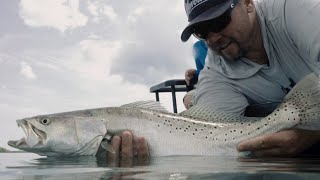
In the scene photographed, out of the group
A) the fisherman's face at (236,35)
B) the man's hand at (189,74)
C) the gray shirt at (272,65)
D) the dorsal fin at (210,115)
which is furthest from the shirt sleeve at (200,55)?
the dorsal fin at (210,115)

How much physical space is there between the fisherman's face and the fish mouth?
2204mm

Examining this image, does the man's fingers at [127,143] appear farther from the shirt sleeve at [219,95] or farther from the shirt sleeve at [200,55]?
the shirt sleeve at [200,55]

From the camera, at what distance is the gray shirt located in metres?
4.61

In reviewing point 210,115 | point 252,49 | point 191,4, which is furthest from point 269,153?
point 191,4

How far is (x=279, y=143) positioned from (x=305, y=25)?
1245 millimetres

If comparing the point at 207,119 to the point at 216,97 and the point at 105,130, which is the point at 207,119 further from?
the point at 105,130

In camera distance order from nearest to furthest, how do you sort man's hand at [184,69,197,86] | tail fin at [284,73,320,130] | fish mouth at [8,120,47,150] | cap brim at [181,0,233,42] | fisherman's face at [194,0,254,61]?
tail fin at [284,73,320,130]
fish mouth at [8,120,47,150]
cap brim at [181,0,233,42]
fisherman's face at [194,0,254,61]
man's hand at [184,69,197,86]

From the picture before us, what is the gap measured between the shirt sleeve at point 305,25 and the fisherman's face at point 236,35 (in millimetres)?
485

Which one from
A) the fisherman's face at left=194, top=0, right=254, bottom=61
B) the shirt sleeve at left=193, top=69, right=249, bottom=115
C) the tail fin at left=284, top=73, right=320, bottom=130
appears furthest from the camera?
the shirt sleeve at left=193, top=69, right=249, bottom=115

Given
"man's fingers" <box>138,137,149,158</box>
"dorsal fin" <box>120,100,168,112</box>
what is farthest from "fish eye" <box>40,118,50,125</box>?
"man's fingers" <box>138,137,149,158</box>

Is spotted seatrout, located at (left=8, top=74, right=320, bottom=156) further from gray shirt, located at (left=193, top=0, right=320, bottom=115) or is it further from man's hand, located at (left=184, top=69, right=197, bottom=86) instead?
man's hand, located at (left=184, top=69, right=197, bottom=86)

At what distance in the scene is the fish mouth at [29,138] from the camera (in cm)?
459

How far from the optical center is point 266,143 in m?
4.48

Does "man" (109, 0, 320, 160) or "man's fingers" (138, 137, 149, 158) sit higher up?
"man" (109, 0, 320, 160)
